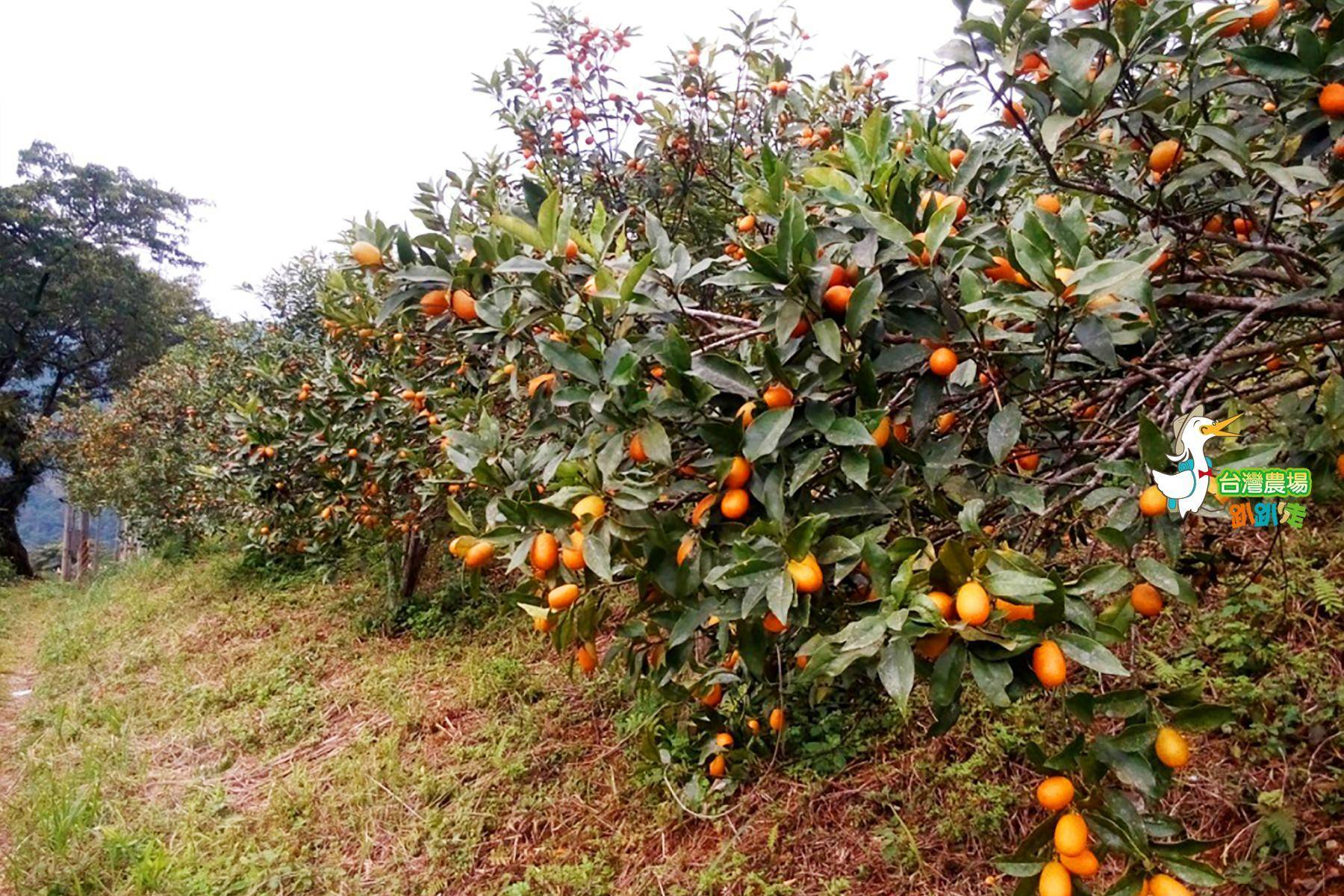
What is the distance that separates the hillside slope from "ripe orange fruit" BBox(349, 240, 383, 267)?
1.92m

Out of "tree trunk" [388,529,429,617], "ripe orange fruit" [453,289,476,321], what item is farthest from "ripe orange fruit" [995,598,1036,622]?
"tree trunk" [388,529,429,617]

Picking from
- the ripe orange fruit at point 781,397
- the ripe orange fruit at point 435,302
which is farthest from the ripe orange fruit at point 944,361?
the ripe orange fruit at point 435,302

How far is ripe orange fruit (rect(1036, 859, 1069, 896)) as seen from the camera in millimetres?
1023

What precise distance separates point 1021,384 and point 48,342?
18.5 m

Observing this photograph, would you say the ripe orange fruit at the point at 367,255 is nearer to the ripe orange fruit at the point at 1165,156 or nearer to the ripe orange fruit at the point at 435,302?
the ripe orange fruit at the point at 435,302

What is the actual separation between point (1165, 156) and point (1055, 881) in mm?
1242

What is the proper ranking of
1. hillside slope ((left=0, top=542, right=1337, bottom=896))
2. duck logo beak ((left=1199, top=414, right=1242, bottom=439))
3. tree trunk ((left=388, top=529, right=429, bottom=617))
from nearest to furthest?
duck logo beak ((left=1199, top=414, right=1242, bottom=439))
hillside slope ((left=0, top=542, right=1337, bottom=896))
tree trunk ((left=388, top=529, right=429, bottom=617))

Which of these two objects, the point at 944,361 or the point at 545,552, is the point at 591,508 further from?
the point at 944,361

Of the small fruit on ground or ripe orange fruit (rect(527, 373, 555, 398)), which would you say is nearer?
the small fruit on ground

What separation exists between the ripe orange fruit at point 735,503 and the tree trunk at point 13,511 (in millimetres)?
17680

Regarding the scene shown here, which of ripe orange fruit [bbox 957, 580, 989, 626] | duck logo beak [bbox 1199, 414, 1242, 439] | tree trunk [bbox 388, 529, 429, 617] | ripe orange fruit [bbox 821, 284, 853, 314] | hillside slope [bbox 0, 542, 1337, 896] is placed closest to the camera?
ripe orange fruit [bbox 957, 580, 989, 626]

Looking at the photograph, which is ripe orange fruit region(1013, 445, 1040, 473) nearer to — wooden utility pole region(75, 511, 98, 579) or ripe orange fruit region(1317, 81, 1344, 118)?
ripe orange fruit region(1317, 81, 1344, 118)

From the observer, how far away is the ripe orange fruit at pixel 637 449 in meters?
1.34

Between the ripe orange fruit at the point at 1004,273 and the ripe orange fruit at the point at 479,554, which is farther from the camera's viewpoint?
the ripe orange fruit at the point at 479,554
